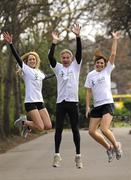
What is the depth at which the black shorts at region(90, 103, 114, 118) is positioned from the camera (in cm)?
1241

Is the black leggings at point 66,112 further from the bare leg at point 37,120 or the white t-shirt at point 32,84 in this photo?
the white t-shirt at point 32,84

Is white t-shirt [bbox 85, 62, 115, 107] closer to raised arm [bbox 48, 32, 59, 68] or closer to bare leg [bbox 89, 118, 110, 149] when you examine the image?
bare leg [bbox 89, 118, 110, 149]

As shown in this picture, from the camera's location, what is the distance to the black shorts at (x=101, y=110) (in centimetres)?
1241

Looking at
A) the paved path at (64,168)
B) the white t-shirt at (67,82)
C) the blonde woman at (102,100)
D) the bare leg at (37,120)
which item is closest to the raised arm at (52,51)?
the white t-shirt at (67,82)

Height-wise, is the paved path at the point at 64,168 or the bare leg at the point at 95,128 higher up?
the bare leg at the point at 95,128

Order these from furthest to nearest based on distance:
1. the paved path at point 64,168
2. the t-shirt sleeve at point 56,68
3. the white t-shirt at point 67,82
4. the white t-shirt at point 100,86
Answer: the paved path at point 64,168 < the white t-shirt at point 100,86 < the t-shirt sleeve at point 56,68 < the white t-shirt at point 67,82

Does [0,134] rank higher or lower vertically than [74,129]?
lower

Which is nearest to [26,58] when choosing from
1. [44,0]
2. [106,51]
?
[44,0]

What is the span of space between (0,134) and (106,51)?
37795 mm

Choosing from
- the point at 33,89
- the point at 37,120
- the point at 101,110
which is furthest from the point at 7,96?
the point at 101,110

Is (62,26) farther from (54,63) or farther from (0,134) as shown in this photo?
(54,63)

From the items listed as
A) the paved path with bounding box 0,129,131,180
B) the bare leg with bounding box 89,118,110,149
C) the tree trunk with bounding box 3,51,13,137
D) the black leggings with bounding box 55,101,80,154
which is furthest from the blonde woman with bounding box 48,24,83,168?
the tree trunk with bounding box 3,51,13,137

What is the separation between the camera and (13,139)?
102 ft

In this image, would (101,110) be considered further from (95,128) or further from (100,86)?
(100,86)
